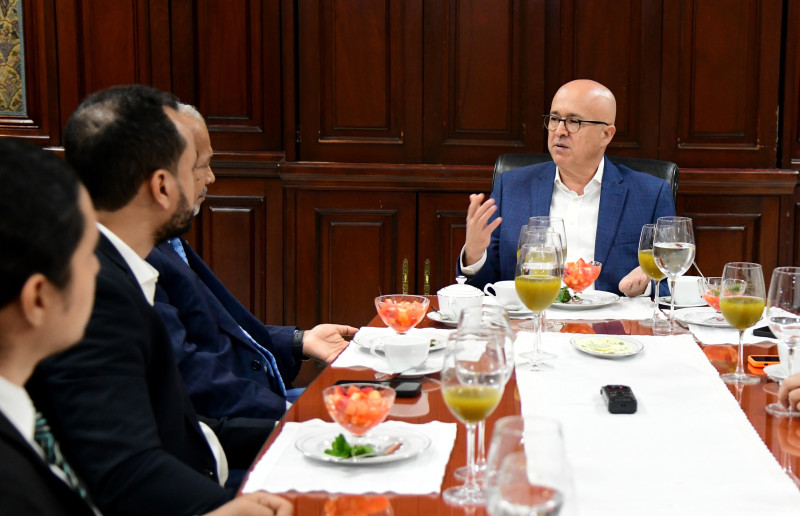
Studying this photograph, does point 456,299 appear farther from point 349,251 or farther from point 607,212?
point 349,251

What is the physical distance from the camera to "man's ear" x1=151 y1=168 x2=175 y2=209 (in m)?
1.38

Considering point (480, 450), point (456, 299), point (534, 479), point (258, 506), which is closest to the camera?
point (534, 479)

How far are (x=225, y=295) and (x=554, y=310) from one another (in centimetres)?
82

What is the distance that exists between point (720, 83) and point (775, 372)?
2748mm

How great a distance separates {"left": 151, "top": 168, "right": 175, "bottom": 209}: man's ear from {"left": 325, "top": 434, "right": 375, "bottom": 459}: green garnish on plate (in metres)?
0.52

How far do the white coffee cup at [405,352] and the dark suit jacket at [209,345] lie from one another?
14.1 inches

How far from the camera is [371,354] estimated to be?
5.57 ft

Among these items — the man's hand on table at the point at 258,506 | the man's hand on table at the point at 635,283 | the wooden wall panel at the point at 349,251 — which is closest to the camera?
the man's hand on table at the point at 258,506

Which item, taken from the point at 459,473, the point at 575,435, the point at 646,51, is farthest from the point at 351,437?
the point at 646,51

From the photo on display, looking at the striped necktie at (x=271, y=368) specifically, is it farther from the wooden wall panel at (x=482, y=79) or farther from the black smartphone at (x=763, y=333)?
the wooden wall panel at (x=482, y=79)

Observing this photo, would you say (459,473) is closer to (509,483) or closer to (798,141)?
(509,483)

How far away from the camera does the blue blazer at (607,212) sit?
2.79 m

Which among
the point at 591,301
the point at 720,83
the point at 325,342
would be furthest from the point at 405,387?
the point at 720,83

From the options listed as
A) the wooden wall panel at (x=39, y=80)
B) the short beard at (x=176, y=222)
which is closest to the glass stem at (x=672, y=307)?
the short beard at (x=176, y=222)
